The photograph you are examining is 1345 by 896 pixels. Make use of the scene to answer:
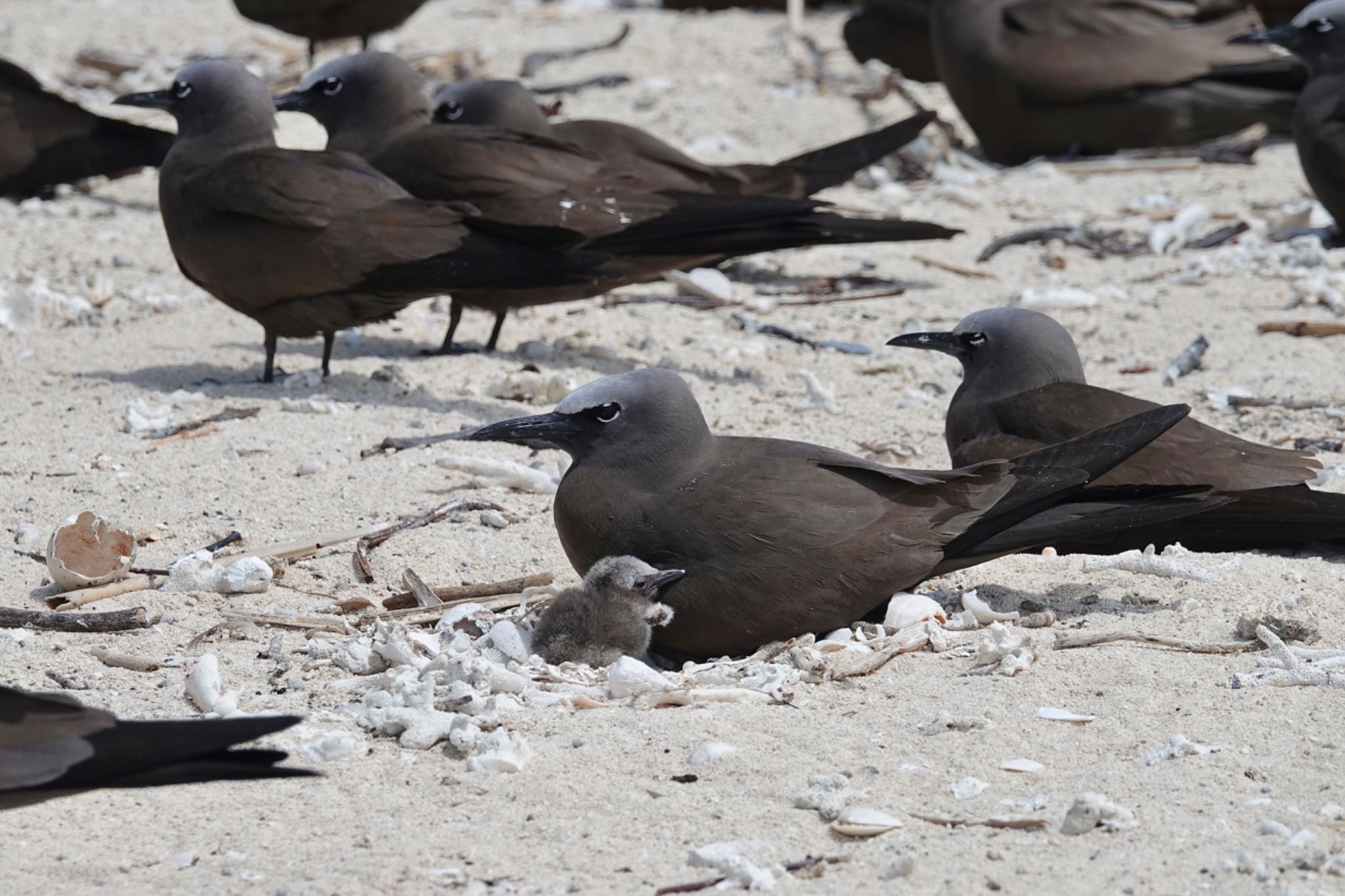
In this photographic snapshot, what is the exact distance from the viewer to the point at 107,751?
2822 mm

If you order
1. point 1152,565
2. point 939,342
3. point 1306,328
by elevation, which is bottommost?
point 1306,328

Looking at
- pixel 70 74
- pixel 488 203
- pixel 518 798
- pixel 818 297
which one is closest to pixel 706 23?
pixel 70 74

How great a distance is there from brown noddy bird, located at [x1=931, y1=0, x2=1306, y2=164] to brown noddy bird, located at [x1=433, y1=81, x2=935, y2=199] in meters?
2.21

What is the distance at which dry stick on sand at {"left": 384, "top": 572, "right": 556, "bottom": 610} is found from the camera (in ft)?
15.3

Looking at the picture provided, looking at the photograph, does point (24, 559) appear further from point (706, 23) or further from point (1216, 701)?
point (706, 23)

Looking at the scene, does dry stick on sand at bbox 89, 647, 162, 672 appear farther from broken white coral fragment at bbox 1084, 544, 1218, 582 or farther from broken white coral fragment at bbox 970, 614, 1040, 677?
broken white coral fragment at bbox 1084, 544, 1218, 582

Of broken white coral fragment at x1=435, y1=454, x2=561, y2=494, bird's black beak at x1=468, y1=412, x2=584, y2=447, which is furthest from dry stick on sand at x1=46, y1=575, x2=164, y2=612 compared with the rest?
broken white coral fragment at x1=435, y1=454, x2=561, y2=494

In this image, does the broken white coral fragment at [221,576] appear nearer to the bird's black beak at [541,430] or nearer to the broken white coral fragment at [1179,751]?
the bird's black beak at [541,430]

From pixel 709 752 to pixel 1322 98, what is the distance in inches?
269

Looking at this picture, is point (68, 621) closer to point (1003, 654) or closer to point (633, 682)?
point (633, 682)

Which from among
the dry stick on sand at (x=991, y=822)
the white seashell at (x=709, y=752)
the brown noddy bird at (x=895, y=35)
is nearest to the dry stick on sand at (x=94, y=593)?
the white seashell at (x=709, y=752)

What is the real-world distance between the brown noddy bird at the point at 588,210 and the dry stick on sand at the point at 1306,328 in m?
1.51

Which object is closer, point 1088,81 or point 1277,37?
point 1277,37

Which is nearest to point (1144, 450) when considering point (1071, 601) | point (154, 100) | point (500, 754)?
point (1071, 601)
